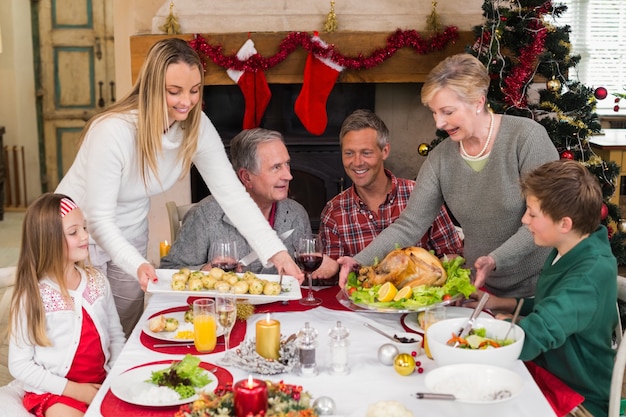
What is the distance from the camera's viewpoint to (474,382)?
1479 millimetres

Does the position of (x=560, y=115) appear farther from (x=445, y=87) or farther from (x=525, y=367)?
(x=525, y=367)

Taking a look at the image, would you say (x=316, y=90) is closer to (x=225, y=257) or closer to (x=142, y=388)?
(x=225, y=257)

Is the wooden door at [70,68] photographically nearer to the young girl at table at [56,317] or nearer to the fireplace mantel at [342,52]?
the fireplace mantel at [342,52]

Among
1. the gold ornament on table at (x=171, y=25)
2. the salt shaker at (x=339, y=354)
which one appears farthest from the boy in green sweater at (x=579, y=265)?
the gold ornament on table at (x=171, y=25)

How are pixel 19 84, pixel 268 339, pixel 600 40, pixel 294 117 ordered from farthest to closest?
pixel 19 84 → pixel 600 40 → pixel 294 117 → pixel 268 339

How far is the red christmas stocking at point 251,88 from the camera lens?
4.40 metres

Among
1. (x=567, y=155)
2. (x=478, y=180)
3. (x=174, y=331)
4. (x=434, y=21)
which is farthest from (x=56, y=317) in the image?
(x=434, y=21)

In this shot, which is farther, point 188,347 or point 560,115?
point 560,115

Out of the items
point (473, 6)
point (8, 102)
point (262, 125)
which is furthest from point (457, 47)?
point (8, 102)

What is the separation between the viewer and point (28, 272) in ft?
6.56

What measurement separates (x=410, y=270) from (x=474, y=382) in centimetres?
64

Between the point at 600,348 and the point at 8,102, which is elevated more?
the point at 8,102

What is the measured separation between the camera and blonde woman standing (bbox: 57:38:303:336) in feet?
7.22

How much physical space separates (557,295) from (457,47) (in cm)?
285
